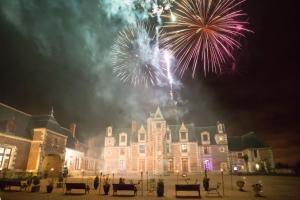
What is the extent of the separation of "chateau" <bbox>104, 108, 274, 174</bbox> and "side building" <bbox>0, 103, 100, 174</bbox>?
486 inches

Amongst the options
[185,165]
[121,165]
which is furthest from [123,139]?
[185,165]

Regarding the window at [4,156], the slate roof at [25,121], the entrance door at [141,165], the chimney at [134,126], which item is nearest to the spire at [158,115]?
the chimney at [134,126]

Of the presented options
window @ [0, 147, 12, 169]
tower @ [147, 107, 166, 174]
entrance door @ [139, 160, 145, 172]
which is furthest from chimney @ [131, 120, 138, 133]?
window @ [0, 147, 12, 169]

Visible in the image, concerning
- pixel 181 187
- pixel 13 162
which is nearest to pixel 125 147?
pixel 13 162

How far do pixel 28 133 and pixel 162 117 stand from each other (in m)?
25.2

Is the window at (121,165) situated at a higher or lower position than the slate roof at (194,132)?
lower

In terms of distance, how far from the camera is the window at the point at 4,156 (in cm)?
2555

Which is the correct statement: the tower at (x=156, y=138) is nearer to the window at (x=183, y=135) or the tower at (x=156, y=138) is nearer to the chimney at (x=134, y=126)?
the window at (x=183, y=135)

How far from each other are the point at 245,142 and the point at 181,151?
1531 cm

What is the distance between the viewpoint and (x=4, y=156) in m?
25.9

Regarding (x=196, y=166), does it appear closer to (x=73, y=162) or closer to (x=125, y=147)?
(x=125, y=147)

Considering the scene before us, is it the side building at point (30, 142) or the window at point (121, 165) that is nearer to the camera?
the side building at point (30, 142)

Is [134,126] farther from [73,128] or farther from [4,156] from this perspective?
[4,156]

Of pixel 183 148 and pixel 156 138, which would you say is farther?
pixel 183 148
